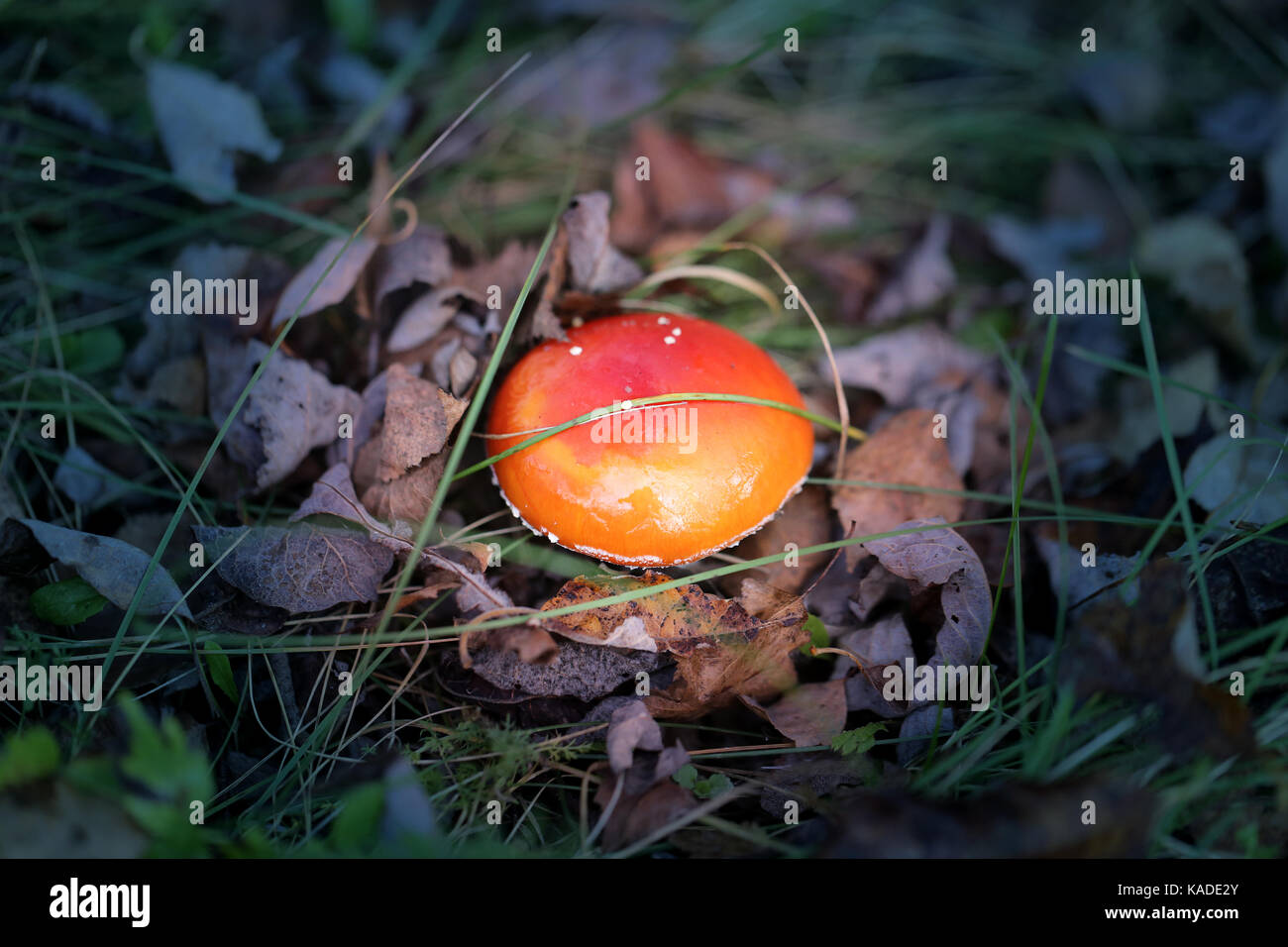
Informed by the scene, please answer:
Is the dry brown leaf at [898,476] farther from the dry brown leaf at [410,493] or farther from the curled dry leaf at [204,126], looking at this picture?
the curled dry leaf at [204,126]

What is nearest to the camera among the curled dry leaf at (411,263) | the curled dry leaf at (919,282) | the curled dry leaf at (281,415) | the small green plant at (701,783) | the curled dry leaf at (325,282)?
the small green plant at (701,783)

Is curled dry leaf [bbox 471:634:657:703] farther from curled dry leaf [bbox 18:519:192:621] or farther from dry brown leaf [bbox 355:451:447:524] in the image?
curled dry leaf [bbox 18:519:192:621]

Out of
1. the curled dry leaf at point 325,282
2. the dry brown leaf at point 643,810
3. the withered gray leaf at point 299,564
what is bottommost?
the dry brown leaf at point 643,810

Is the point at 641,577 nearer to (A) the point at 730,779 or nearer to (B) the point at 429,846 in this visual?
(A) the point at 730,779

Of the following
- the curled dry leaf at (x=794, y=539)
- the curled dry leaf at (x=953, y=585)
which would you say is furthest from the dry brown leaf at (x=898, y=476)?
the curled dry leaf at (x=953, y=585)

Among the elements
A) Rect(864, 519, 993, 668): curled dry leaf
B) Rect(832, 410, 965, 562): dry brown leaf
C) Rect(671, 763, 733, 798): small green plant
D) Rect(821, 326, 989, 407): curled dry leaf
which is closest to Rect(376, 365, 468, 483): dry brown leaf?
Rect(671, 763, 733, 798): small green plant

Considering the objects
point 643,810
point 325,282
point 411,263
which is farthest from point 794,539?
point 325,282

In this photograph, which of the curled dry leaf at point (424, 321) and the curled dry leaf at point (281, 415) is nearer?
the curled dry leaf at point (281, 415)
